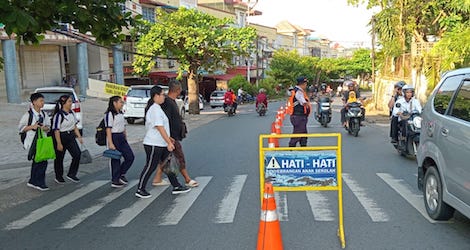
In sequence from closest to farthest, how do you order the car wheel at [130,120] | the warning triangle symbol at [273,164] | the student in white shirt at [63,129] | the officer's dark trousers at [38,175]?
the warning triangle symbol at [273,164] < the officer's dark trousers at [38,175] < the student in white shirt at [63,129] < the car wheel at [130,120]

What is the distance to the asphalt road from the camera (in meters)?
5.09

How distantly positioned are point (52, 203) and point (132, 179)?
1894 mm

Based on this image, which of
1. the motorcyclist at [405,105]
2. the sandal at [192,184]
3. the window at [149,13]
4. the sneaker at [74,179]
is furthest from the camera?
the window at [149,13]

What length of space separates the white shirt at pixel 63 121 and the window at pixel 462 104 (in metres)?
5.98

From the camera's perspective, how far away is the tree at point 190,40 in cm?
2506

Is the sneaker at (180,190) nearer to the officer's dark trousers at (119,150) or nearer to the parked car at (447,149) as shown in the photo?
the officer's dark trousers at (119,150)

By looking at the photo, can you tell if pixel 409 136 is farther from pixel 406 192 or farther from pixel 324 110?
pixel 324 110

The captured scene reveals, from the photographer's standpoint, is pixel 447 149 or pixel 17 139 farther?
pixel 17 139

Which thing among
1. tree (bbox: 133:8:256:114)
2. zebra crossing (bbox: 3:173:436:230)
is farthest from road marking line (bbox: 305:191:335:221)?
tree (bbox: 133:8:256:114)

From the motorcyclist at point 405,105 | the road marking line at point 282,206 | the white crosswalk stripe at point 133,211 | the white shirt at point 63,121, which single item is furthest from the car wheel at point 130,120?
the road marking line at point 282,206

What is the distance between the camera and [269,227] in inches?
172

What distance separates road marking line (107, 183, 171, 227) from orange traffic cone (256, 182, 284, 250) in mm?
2162

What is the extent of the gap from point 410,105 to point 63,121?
7063mm

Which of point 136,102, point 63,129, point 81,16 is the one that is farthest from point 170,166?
point 136,102
